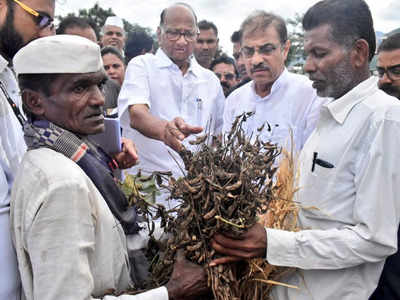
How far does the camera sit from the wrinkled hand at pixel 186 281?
1.67m

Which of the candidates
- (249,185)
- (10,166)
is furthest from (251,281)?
(10,166)

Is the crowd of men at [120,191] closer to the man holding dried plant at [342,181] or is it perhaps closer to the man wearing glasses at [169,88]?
the man holding dried plant at [342,181]

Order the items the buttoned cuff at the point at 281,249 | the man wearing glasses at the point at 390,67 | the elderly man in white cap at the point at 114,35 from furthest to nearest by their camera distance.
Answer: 1. the elderly man in white cap at the point at 114,35
2. the man wearing glasses at the point at 390,67
3. the buttoned cuff at the point at 281,249

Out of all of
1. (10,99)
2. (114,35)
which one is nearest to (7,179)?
(10,99)

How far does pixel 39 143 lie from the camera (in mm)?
1632

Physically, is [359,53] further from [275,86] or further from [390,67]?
[390,67]

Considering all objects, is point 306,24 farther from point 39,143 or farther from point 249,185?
point 39,143

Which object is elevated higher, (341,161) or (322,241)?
(341,161)

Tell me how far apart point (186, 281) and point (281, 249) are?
467 millimetres

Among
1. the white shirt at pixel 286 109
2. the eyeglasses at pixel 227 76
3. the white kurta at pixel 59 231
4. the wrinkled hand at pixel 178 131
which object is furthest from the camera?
the eyeglasses at pixel 227 76

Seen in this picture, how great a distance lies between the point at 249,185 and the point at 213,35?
5.60 metres

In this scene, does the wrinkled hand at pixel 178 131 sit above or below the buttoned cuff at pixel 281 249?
above

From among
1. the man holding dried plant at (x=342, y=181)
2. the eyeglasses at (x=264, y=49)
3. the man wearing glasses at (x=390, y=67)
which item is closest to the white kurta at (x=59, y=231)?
the man holding dried plant at (x=342, y=181)

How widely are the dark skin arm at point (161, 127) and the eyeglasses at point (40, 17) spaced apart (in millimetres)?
931
